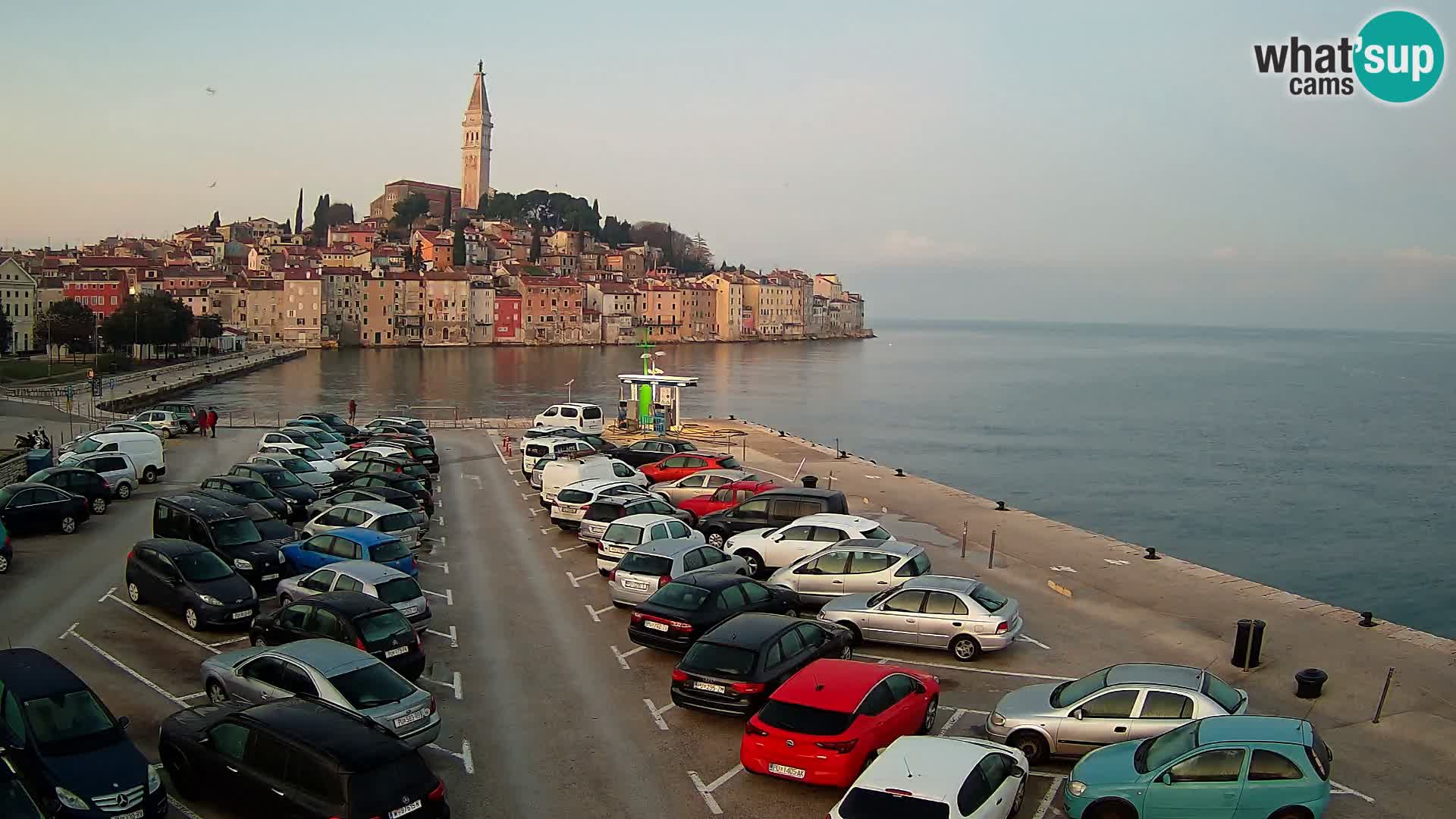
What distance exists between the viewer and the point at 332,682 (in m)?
9.27

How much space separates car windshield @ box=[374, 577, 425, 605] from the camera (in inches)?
503

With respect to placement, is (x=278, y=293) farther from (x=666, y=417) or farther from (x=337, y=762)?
(x=337, y=762)

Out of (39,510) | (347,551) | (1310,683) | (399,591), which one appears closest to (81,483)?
(39,510)

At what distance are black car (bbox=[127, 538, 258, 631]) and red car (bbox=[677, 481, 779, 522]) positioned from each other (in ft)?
28.2

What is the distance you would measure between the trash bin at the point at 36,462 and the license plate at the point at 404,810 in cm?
1995

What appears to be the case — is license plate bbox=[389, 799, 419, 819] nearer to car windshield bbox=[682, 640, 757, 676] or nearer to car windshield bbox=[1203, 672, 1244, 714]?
car windshield bbox=[682, 640, 757, 676]

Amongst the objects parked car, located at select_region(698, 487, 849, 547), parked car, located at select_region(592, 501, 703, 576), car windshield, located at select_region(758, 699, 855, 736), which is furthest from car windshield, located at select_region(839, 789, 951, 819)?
parked car, located at select_region(698, 487, 849, 547)

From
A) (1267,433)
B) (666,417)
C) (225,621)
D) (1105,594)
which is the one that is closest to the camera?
(225,621)

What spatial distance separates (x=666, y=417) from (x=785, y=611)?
2420cm

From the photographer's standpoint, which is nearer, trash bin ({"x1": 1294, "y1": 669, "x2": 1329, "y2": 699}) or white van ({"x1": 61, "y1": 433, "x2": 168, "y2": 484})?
trash bin ({"x1": 1294, "y1": 669, "x2": 1329, "y2": 699})

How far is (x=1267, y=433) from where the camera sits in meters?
63.5

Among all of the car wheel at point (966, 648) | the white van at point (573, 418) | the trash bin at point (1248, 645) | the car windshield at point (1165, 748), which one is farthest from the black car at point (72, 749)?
the white van at point (573, 418)

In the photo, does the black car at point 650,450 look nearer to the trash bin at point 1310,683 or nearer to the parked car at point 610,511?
the parked car at point 610,511

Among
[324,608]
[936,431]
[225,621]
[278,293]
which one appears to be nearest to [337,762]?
[324,608]
